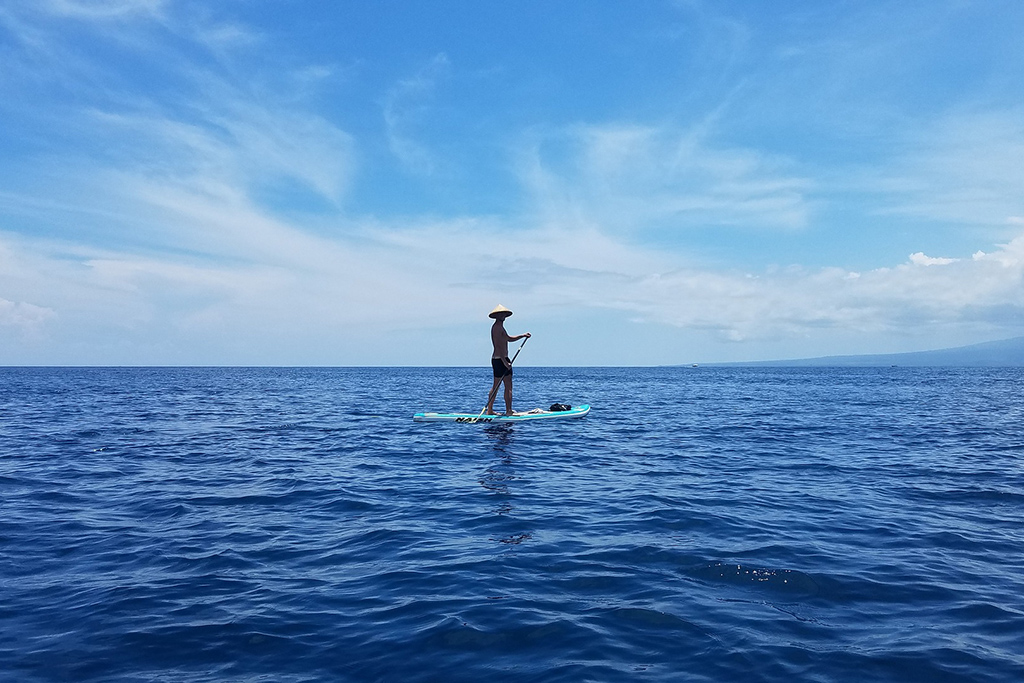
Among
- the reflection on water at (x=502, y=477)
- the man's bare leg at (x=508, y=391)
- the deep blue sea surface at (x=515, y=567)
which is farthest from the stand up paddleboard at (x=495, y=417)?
the deep blue sea surface at (x=515, y=567)

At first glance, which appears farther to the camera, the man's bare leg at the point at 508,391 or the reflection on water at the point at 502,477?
the man's bare leg at the point at 508,391

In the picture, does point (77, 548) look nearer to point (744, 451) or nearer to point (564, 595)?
point (564, 595)

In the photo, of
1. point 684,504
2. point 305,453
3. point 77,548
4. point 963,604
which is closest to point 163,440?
point 305,453

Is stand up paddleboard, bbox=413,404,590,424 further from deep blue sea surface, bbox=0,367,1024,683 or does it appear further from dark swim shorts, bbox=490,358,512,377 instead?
deep blue sea surface, bbox=0,367,1024,683

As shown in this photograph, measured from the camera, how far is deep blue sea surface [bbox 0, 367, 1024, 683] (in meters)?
5.24

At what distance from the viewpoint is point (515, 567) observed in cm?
748

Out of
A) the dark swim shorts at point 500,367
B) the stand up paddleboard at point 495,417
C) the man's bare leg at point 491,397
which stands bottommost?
the stand up paddleboard at point 495,417

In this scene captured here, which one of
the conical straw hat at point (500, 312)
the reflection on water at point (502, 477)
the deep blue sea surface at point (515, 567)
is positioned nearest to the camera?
the deep blue sea surface at point (515, 567)

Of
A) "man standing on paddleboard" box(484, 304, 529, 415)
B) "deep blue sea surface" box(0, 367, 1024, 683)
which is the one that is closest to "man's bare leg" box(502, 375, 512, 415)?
"man standing on paddleboard" box(484, 304, 529, 415)

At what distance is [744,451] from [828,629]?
1201 centimetres

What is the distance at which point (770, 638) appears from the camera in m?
5.56

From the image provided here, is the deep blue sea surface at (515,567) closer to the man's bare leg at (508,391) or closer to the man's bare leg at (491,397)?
the man's bare leg at (508,391)

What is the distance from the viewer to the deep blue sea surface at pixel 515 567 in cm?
524

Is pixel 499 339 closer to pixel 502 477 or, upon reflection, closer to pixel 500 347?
pixel 500 347
